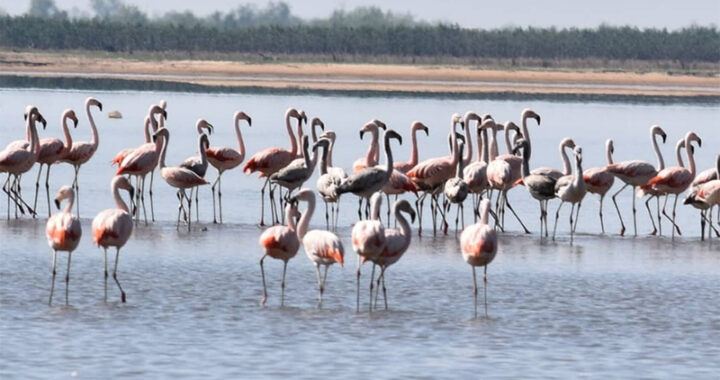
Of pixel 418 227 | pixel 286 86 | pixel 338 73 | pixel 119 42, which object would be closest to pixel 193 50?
pixel 119 42

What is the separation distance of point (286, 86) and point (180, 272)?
41.3m

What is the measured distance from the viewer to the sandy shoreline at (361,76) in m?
54.6

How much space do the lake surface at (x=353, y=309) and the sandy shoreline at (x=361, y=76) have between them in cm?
3589

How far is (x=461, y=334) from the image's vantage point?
31.9ft

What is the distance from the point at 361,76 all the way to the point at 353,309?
51773 millimetres

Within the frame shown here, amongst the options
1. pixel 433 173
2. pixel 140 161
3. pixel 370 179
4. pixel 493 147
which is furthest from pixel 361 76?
pixel 370 179

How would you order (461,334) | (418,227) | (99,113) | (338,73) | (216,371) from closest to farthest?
(216,371), (461,334), (418,227), (99,113), (338,73)

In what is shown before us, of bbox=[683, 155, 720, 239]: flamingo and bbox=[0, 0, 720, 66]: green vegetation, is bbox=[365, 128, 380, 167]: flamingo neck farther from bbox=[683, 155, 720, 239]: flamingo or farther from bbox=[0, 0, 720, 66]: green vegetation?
bbox=[0, 0, 720, 66]: green vegetation

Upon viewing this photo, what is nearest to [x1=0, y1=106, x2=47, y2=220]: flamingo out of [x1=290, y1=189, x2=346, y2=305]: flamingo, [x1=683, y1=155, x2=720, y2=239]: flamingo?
[x1=290, y1=189, x2=346, y2=305]: flamingo

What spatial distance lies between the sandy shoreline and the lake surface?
3589 centimetres

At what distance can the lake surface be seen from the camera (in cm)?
870

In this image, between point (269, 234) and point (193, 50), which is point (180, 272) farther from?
point (193, 50)

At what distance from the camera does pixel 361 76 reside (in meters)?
62.1

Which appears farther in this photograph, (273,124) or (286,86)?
(286,86)
